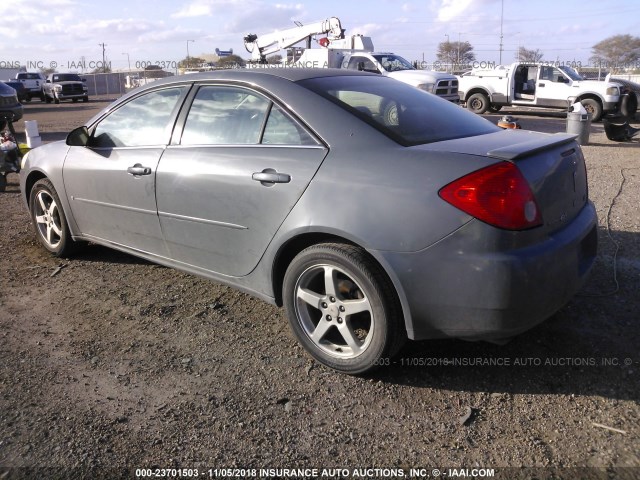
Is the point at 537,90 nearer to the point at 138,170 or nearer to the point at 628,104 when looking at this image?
the point at 628,104

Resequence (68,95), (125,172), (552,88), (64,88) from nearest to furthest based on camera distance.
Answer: (125,172) → (552,88) → (64,88) → (68,95)

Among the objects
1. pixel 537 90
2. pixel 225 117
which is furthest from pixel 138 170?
pixel 537 90

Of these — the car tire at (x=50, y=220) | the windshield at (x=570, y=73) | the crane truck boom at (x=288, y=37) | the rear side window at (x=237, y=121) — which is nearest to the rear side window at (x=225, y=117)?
the rear side window at (x=237, y=121)

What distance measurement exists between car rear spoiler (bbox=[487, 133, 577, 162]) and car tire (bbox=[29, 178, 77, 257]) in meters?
3.70

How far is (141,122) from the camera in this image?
4.18 metres

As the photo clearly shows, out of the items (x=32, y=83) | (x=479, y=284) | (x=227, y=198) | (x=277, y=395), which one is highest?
(x=32, y=83)

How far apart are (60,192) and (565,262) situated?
3955 mm

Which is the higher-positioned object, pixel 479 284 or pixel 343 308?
pixel 479 284

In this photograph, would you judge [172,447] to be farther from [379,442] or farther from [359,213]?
[359,213]

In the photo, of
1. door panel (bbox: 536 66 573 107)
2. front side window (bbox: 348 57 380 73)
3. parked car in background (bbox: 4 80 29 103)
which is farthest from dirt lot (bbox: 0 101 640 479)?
parked car in background (bbox: 4 80 29 103)

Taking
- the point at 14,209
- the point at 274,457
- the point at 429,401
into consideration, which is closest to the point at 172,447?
the point at 274,457

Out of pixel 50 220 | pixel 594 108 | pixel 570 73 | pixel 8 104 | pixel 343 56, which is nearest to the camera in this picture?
pixel 50 220

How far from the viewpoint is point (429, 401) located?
2.89m

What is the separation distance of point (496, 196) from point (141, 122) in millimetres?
2731
